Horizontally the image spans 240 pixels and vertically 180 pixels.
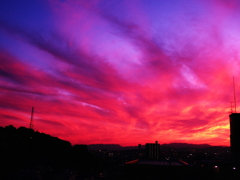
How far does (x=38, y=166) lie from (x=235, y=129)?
189ft

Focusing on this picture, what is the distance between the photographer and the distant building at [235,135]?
215 feet

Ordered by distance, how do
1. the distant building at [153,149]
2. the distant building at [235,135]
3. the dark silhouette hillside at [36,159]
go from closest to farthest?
1. the dark silhouette hillside at [36,159]
2. the distant building at [235,135]
3. the distant building at [153,149]

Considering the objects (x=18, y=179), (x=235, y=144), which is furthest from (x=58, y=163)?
(x=235, y=144)

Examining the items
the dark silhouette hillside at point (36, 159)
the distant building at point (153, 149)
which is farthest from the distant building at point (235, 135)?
the distant building at point (153, 149)

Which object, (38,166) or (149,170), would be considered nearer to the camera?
(149,170)

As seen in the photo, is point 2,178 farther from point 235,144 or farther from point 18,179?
point 235,144

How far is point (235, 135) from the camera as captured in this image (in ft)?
218

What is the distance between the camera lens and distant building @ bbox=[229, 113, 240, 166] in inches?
2576

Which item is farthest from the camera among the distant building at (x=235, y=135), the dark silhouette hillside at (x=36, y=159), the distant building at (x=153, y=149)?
the distant building at (x=153, y=149)

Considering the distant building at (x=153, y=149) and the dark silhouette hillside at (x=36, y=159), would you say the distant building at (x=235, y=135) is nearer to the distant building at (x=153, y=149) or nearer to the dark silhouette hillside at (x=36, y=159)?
the dark silhouette hillside at (x=36, y=159)

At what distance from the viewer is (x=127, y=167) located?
3612 cm

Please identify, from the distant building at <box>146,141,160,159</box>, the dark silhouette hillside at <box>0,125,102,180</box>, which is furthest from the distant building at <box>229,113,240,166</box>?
the distant building at <box>146,141,160,159</box>

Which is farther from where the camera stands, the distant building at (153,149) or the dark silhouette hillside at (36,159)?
the distant building at (153,149)

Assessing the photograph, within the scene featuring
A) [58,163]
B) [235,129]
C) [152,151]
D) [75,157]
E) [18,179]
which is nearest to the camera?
[18,179]
